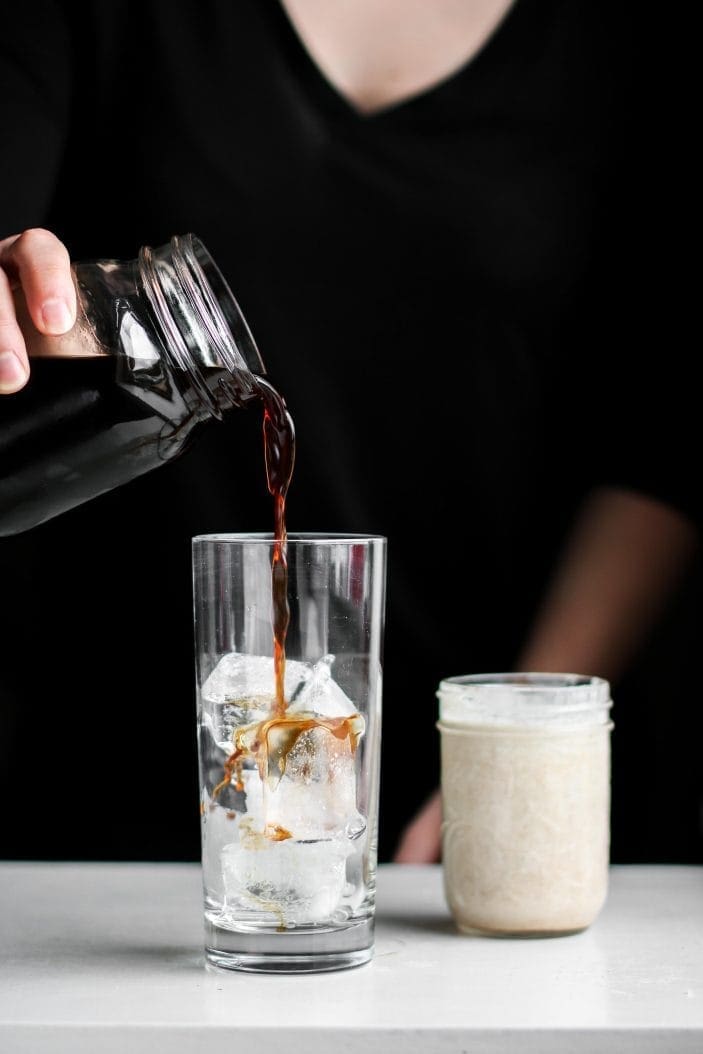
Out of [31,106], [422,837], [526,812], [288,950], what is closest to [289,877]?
[288,950]

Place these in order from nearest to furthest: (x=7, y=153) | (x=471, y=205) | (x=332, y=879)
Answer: (x=332, y=879), (x=7, y=153), (x=471, y=205)

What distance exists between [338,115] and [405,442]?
0.37 m

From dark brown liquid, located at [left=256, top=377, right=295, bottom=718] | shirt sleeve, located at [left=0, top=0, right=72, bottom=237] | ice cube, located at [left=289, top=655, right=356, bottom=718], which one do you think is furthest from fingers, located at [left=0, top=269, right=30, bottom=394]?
shirt sleeve, located at [left=0, top=0, right=72, bottom=237]

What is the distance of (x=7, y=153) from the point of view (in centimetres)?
136

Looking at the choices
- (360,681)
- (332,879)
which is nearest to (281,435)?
(360,681)

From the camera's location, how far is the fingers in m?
0.83

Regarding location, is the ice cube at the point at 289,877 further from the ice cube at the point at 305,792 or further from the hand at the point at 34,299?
the hand at the point at 34,299

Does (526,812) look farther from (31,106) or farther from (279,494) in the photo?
(31,106)

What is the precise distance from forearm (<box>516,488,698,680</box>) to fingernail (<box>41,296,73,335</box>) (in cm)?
77

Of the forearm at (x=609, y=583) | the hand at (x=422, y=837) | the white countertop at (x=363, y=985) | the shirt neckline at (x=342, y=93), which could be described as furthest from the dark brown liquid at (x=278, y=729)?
the shirt neckline at (x=342, y=93)

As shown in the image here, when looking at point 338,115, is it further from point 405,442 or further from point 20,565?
point 20,565

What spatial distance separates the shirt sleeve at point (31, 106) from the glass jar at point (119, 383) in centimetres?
51

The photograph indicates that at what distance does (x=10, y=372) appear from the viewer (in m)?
0.83

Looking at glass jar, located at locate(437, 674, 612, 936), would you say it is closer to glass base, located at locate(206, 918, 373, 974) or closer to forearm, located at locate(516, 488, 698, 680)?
glass base, located at locate(206, 918, 373, 974)
